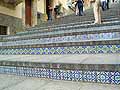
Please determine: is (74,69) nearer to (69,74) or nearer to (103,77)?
(69,74)

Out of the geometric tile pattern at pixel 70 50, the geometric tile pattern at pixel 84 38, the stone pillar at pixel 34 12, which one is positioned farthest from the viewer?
the stone pillar at pixel 34 12

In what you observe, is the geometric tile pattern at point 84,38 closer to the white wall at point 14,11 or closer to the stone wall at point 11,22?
the stone wall at point 11,22

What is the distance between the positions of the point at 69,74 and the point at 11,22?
9.89 metres

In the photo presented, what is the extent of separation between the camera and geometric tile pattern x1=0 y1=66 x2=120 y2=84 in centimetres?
246

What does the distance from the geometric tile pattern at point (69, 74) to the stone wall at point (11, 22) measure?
Answer: 834cm

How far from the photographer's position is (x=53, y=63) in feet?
9.40

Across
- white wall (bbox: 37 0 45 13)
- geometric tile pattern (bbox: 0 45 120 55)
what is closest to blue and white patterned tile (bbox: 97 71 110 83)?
geometric tile pattern (bbox: 0 45 120 55)

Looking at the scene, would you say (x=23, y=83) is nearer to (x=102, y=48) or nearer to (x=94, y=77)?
(x=94, y=77)

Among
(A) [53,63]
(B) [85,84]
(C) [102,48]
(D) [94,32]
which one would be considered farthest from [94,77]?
(D) [94,32]

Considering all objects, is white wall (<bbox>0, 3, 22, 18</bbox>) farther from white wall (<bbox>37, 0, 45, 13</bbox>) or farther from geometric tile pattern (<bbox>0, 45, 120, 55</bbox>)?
geometric tile pattern (<bbox>0, 45, 120, 55</bbox>)

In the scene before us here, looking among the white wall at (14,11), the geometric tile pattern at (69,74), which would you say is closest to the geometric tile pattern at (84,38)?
the geometric tile pattern at (69,74)

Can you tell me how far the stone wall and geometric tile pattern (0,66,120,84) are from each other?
8.34 metres

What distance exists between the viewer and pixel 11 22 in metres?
12.0

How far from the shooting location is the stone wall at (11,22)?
37.0ft
